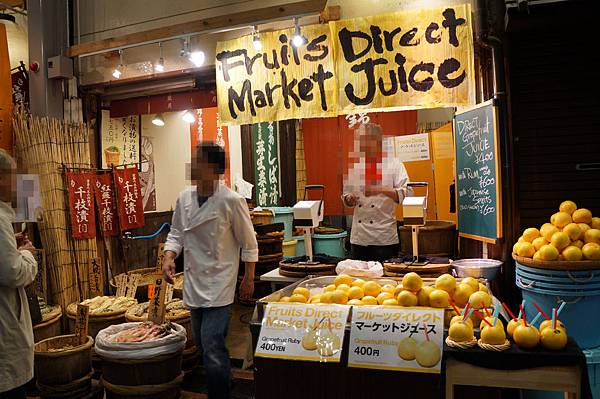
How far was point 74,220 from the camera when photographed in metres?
6.91

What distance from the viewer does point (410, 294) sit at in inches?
129

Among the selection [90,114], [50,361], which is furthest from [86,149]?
[50,361]

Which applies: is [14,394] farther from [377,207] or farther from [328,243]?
[328,243]

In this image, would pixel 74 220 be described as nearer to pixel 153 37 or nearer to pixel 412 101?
pixel 153 37

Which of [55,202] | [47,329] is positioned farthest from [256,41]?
[47,329]

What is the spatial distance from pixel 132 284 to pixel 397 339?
5030 millimetres

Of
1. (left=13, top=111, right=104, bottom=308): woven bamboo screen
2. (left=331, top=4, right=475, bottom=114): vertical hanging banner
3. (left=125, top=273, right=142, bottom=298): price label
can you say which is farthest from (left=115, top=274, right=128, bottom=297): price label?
(left=331, top=4, right=475, bottom=114): vertical hanging banner

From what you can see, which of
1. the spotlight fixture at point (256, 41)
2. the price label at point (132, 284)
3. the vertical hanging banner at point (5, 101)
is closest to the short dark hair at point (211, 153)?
the spotlight fixture at point (256, 41)

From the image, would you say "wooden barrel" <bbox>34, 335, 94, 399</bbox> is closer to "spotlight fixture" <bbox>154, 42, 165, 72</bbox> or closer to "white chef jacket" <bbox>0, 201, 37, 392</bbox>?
"white chef jacket" <bbox>0, 201, 37, 392</bbox>

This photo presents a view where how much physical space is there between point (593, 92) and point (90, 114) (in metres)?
7.10

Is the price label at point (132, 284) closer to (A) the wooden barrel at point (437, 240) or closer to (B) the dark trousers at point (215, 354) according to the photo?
(B) the dark trousers at point (215, 354)

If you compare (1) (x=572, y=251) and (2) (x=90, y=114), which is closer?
(1) (x=572, y=251)

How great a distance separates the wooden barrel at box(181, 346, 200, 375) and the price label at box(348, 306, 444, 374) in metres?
3.14

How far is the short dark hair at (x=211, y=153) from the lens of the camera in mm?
4395
